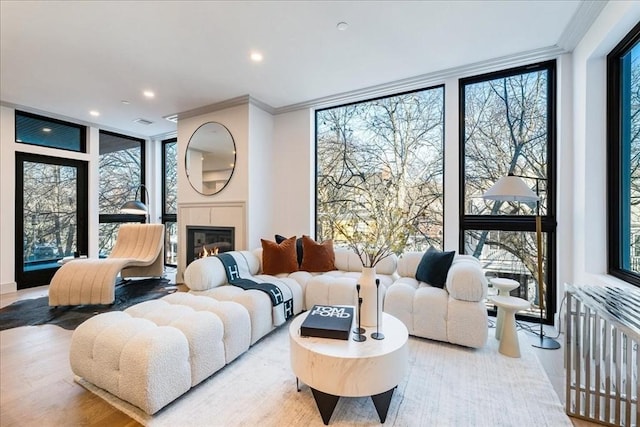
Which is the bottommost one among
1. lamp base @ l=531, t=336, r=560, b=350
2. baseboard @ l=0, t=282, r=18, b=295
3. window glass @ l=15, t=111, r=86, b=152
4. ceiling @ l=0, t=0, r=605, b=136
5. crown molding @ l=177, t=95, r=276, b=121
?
lamp base @ l=531, t=336, r=560, b=350

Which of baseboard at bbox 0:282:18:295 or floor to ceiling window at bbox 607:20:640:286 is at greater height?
floor to ceiling window at bbox 607:20:640:286

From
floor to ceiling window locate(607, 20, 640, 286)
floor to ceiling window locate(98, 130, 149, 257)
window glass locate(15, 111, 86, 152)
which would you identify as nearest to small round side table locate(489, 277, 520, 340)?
floor to ceiling window locate(607, 20, 640, 286)

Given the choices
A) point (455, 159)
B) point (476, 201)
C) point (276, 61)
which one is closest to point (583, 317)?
point (476, 201)

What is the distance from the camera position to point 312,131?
14.4 ft

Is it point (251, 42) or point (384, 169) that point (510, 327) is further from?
point (251, 42)

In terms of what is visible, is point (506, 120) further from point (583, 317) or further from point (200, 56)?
point (200, 56)

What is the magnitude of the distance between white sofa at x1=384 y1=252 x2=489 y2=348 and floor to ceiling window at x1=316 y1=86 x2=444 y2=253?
0.79m

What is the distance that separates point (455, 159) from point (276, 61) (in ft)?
7.51

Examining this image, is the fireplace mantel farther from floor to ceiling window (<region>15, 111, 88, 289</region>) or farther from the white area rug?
the white area rug

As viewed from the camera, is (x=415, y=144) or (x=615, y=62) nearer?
(x=615, y=62)

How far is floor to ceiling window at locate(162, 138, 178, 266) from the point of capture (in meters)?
6.09

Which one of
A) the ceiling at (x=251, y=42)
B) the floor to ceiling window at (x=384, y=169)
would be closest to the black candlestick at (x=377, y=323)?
the floor to ceiling window at (x=384, y=169)

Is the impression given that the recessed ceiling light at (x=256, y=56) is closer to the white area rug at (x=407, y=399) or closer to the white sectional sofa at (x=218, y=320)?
the white sectional sofa at (x=218, y=320)

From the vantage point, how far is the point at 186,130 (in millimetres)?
4680
